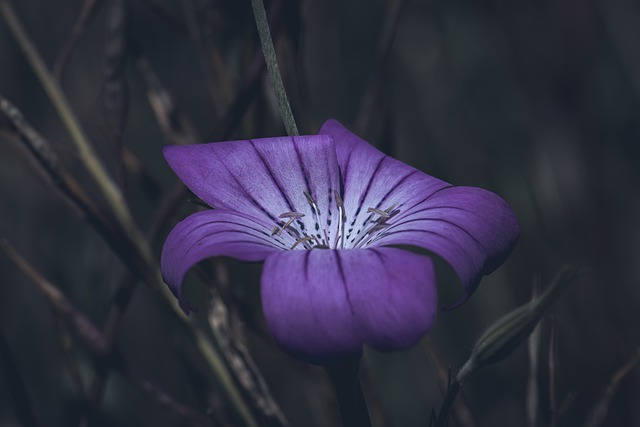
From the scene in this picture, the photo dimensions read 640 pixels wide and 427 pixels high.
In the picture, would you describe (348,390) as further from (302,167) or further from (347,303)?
(302,167)

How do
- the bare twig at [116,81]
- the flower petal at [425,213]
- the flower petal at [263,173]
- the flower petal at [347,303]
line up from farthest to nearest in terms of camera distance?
1. the bare twig at [116,81]
2. the flower petal at [263,173]
3. the flower petal at [425,213]
4. the flower petal at [347,303]

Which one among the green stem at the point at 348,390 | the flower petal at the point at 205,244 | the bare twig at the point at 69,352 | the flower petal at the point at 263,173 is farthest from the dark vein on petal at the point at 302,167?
the bare twig at the point at 69,352

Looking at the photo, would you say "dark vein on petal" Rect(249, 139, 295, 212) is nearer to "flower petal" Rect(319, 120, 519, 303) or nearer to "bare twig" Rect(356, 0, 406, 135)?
"flower petal" Rect(319, 120, 519, 303)

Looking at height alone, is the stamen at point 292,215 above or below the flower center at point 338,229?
above

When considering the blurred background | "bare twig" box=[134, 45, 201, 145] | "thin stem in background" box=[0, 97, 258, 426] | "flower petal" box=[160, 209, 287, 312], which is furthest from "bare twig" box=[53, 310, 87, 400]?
"flower petal" box=[160, 209, 287, 312]

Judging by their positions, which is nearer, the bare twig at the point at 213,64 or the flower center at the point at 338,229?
the flower center at the point at 338,229

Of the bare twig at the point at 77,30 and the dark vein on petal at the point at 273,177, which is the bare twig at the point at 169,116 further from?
the dark vein on petal at the point at 273,177

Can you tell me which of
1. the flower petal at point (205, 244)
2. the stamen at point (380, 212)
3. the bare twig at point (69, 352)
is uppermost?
the flower petal at point (205, 244)

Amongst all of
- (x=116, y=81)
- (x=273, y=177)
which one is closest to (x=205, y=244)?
(x=273, y=177)
